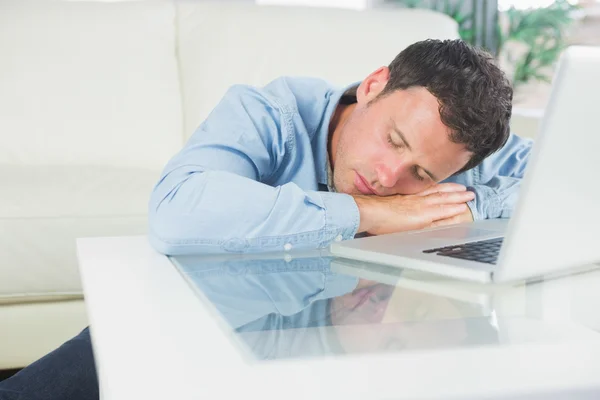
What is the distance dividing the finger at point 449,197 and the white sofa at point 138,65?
3.27 feet

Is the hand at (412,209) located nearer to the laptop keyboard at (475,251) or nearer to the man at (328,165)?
the man at (328,165)

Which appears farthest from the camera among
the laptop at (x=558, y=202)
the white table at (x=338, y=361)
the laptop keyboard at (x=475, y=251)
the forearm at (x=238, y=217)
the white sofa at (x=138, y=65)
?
the white sofa at (x=138, y=65)

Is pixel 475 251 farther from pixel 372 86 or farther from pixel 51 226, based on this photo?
pixel 51 226

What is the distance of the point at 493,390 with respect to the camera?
1.74 feet

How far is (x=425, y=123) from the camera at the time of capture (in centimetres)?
133

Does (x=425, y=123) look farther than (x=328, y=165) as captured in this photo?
No

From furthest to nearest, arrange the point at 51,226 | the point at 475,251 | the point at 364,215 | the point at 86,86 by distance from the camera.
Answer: the point at 86,86 < the point at 51,226 < the point at 364,215 < the point at 475,251

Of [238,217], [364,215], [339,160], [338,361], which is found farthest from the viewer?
[339,160]

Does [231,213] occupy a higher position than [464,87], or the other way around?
[464,87]

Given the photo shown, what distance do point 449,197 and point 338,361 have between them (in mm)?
841

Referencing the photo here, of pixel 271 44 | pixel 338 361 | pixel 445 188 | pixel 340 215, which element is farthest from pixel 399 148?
pixel 271 44

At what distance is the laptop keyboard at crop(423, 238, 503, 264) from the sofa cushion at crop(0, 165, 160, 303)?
1126 millimetres

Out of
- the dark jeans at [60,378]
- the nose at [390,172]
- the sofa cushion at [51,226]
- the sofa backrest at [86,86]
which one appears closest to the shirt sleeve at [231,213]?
the nose at [390,172]

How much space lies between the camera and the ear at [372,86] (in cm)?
149
